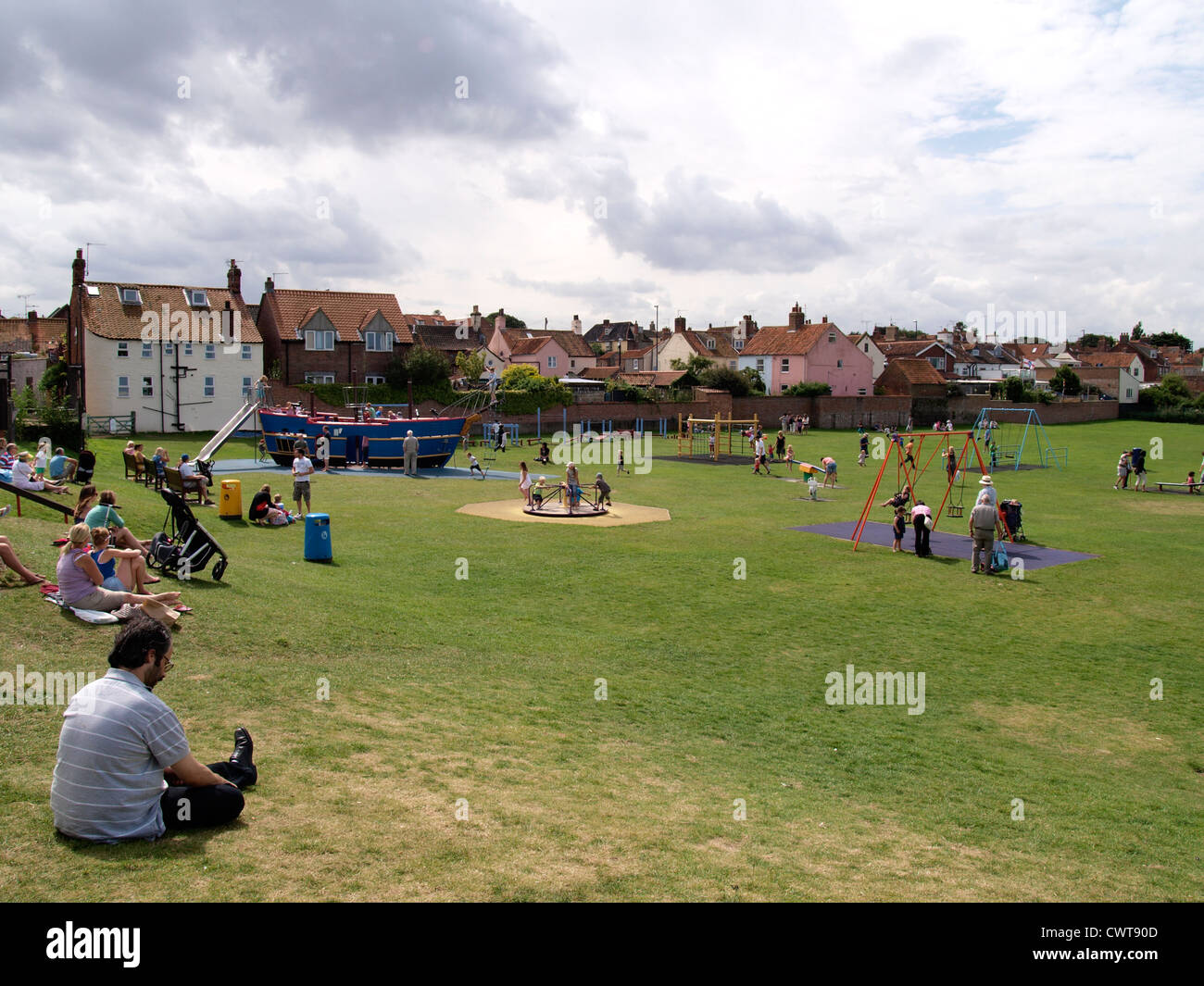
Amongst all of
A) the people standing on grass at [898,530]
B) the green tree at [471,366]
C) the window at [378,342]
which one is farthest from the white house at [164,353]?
the people standing on grass at [898,530]

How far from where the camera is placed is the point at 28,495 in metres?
16.3

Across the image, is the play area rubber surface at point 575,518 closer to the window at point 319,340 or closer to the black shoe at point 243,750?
the black shoe at point 243,750

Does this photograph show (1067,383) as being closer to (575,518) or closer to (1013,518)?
(1013,518)

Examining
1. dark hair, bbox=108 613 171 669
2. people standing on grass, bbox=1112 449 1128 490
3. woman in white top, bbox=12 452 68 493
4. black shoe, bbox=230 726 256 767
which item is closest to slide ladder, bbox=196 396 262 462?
woman in white top, bbox=12 452 68 493

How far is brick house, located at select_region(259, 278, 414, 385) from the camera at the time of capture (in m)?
63.4

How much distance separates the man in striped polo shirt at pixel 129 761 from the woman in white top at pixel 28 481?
16.7 meters

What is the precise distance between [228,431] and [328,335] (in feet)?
98.9

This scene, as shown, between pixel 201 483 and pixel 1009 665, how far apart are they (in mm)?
19735

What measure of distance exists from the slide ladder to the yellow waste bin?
257 inches

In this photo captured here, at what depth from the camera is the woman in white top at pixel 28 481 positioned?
21016mm

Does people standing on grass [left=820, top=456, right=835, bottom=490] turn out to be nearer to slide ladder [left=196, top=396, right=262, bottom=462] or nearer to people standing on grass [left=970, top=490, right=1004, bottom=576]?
people standing on grass [left=970, top=490, right=1004, bottom=576]

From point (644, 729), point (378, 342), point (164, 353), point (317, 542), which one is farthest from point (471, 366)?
point (644, 729)
